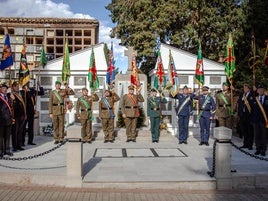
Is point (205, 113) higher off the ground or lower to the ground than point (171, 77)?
lower

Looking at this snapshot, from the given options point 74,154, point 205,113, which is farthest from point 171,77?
point 74,154

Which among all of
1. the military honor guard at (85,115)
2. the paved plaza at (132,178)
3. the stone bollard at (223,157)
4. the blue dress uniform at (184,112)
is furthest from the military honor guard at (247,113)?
the military honor guard at (85,115)

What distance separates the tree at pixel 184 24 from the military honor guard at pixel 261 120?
1437cm

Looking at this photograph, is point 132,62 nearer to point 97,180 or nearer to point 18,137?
point 18,137

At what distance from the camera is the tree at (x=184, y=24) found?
2461 centimetres

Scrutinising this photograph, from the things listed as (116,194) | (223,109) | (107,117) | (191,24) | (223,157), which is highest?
(191,24)

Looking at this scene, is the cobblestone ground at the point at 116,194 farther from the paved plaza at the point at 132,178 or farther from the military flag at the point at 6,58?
the military flag at the point at 6,58

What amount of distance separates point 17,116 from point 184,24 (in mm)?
18171

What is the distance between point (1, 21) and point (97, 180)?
53.6 m

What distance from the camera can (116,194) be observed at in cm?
682

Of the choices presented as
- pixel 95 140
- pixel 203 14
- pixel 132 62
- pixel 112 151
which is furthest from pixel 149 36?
pixel 112 151

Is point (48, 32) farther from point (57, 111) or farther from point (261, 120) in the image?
point (261, 120)

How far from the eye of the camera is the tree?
969 inches

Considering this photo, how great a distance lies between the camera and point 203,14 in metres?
25.0
